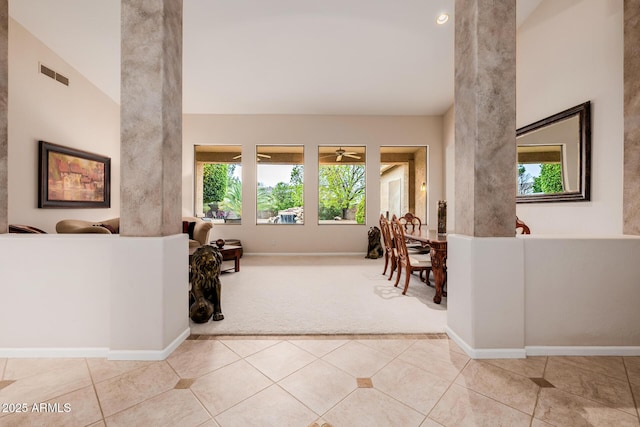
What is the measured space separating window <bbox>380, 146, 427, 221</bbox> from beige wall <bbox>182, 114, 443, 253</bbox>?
44cm

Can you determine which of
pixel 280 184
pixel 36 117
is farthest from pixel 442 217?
pixel 36 117

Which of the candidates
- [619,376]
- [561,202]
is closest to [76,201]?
[619,376]


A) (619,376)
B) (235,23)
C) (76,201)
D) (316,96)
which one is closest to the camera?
(619,376)

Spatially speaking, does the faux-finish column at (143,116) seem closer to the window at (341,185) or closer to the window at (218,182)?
the window at (218,182)

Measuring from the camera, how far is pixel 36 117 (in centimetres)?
352

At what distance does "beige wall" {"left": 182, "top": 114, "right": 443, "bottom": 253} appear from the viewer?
608cm

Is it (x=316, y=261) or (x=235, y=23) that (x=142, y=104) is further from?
(x=316, y=261)

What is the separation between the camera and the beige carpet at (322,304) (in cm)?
229

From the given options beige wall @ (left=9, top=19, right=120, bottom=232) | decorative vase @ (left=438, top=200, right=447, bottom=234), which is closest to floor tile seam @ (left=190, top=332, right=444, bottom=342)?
decorative vase @ (left=438, top=200, right=447, bottom=234)

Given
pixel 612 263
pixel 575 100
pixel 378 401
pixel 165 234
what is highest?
pixel 575 100

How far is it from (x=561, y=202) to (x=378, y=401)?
3017 millimetres

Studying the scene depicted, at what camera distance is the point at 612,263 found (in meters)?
1.82

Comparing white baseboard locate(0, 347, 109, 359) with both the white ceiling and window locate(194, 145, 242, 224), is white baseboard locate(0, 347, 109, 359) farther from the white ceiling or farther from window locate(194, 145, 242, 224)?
window locate(194, 145, 242, 224)

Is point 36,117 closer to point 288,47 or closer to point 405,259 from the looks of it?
point 288,47
